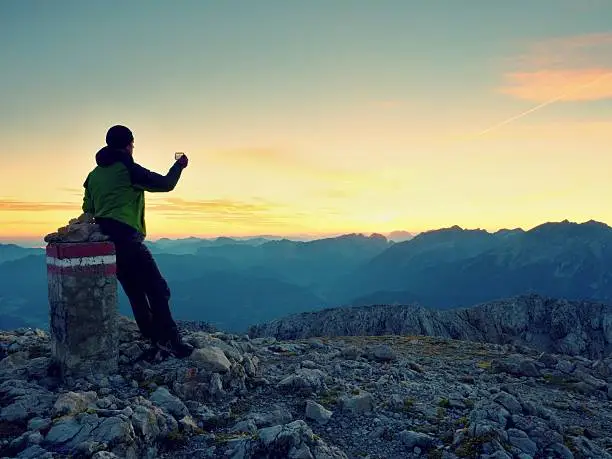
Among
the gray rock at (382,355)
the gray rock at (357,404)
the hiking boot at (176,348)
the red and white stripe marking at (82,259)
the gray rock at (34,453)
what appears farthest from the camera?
the gray rock at (382,355)

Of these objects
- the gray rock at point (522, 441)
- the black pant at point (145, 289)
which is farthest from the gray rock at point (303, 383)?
the gray rock at point (522, 441)

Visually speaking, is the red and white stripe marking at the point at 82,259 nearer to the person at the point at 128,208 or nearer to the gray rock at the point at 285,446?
the person at the point at 128,208

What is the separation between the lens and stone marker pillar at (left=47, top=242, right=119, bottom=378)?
28.0 feet

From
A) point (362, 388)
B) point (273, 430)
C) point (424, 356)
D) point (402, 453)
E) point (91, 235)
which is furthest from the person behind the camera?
point (424, 356)

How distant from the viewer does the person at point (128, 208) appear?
935 centimetres

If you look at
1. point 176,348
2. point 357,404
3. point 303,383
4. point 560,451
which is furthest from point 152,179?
point 560,451

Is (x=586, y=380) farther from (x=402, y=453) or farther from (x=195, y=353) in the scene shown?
(x=195, y=353)

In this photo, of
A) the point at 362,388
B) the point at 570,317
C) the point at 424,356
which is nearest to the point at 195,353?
the point at 362,388

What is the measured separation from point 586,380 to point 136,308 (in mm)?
12883

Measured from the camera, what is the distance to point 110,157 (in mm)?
9453

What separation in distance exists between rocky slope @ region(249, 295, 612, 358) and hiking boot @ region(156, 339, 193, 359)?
171ft

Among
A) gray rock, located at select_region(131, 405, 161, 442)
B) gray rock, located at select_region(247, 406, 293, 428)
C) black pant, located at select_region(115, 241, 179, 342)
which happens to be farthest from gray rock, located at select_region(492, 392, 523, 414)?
black pant, located at select_region(115, 241, 179, 342)

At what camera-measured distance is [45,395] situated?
26.3 feet

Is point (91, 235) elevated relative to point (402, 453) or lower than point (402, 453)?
elevated
